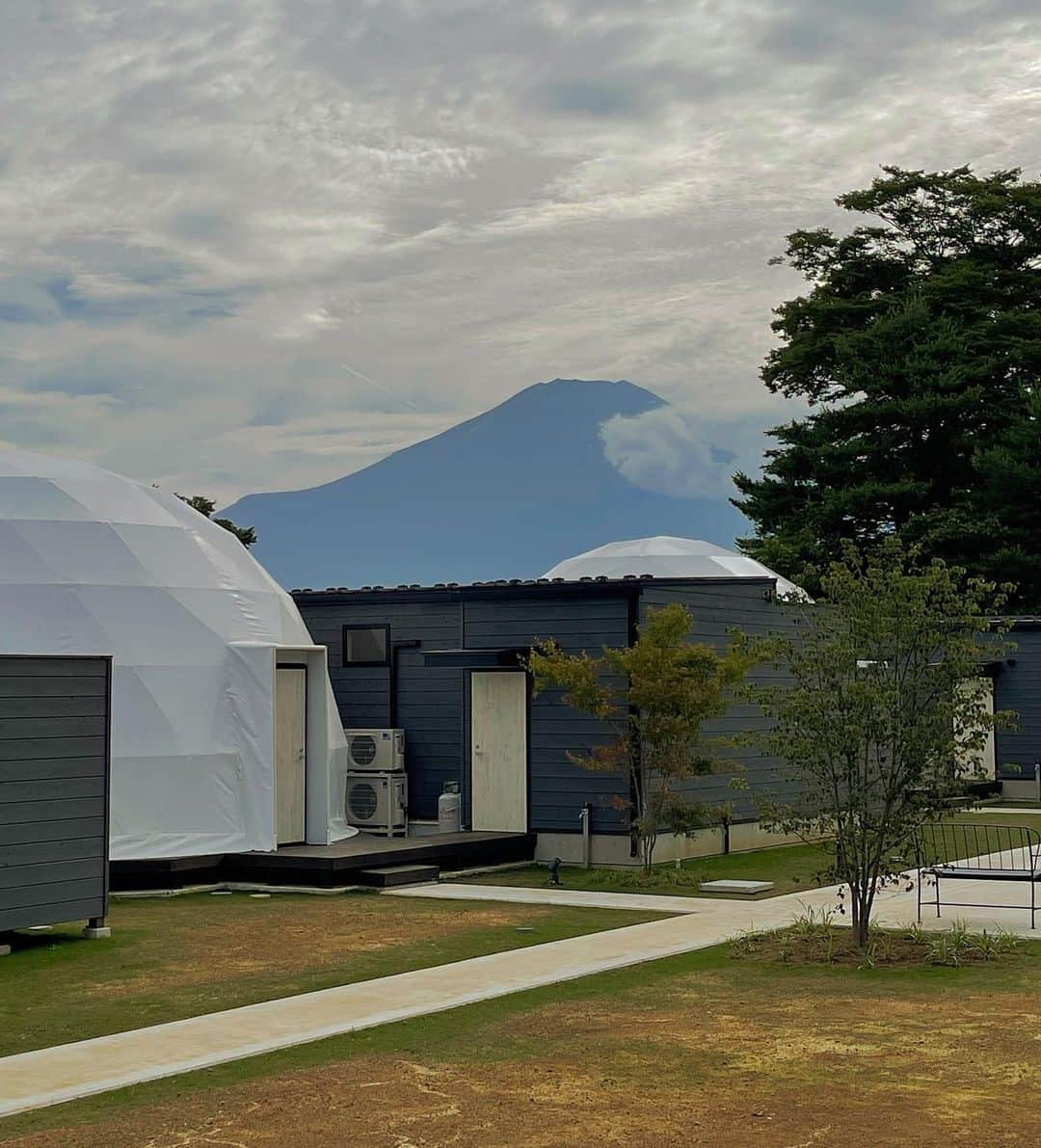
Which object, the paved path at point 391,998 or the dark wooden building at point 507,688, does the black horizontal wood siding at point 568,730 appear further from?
the paved path at point 391,998

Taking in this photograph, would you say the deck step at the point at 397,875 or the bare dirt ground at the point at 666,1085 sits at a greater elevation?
the deck step at the point at 397,875

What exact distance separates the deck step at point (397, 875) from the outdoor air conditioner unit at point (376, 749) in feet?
9.44

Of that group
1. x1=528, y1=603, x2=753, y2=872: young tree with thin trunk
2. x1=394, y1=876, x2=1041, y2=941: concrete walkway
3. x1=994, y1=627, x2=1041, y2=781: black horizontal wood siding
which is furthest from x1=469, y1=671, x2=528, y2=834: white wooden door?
x1=994, y1=627, x2=1041, y2=781: black horizontal wood siding

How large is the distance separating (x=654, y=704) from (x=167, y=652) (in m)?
5.62

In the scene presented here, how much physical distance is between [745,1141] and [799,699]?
219 inches

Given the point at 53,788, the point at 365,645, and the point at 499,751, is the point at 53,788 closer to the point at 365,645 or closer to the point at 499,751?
the point at 499,751

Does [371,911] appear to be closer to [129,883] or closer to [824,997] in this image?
[129,883]

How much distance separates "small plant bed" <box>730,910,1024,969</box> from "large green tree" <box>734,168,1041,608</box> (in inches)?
1172

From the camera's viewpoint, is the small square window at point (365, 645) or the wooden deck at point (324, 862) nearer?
the wooden deck at point (324, 862)

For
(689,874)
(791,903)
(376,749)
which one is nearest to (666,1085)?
(791,903)

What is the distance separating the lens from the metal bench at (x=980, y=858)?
1422 centimetres

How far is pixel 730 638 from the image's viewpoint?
1942cm

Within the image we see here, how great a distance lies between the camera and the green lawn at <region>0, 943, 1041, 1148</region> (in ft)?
24.8

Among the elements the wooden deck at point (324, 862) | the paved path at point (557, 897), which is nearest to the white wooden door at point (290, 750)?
the wooden deck at point (324, 862)
